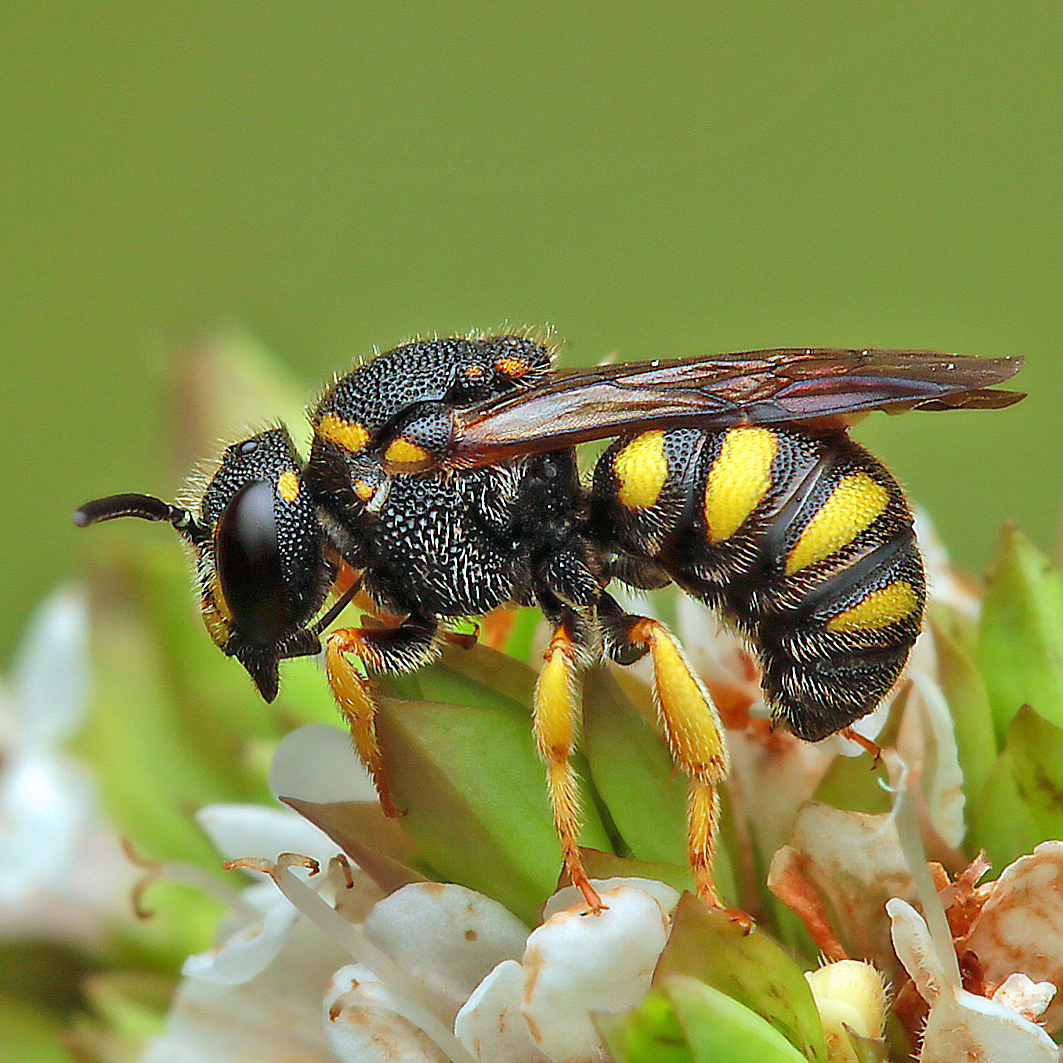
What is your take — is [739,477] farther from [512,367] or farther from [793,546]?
[512,367]

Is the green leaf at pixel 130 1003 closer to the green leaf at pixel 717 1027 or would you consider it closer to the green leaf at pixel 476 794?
the green leaf at pixel 476 794

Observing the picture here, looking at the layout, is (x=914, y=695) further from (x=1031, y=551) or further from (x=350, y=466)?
(x=350, y=466)

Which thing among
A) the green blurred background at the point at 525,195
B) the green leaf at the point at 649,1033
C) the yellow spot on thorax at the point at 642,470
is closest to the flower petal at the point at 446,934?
the green leaf at the point at 649,1033

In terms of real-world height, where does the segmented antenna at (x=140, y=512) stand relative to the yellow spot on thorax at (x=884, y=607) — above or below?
above

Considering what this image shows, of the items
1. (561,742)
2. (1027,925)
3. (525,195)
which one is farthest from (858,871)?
(525,195)

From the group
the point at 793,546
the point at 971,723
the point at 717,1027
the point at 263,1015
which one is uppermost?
the point at 793,546

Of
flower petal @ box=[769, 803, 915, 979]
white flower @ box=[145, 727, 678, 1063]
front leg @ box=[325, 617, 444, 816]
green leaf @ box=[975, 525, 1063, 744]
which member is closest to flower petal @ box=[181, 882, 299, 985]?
white flower @ box=[145, 727, 678, 1063]
